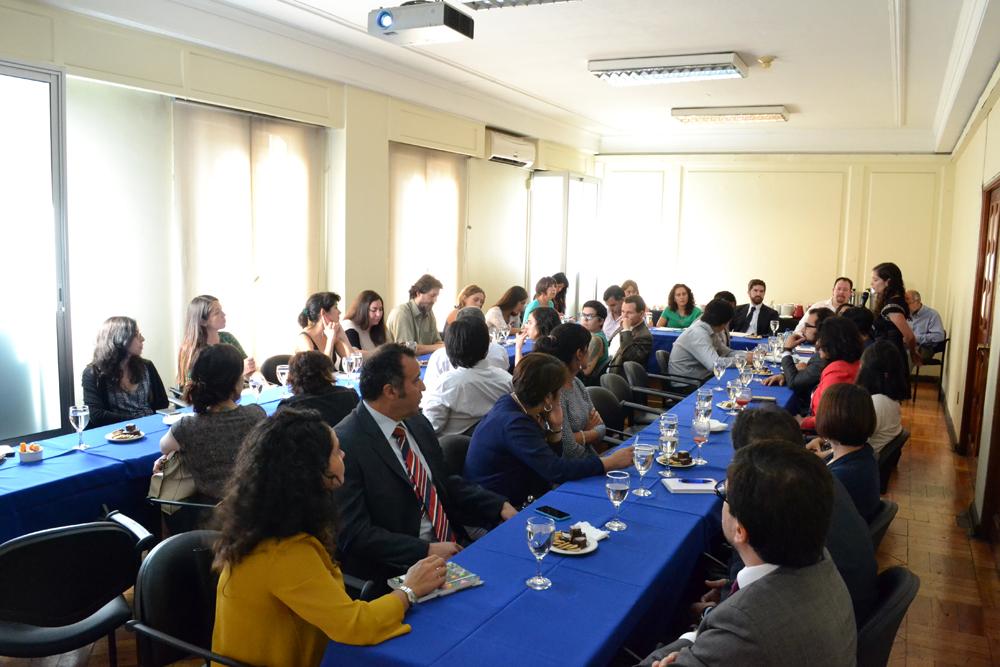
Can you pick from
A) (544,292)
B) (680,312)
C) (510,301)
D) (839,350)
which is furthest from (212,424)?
(680,312)

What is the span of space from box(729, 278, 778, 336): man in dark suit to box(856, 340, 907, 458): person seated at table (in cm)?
499

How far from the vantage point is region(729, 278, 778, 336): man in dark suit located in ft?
31.0

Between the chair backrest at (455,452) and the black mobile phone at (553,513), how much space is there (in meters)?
0.79

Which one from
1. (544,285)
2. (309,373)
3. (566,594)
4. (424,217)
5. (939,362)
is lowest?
(939,362)

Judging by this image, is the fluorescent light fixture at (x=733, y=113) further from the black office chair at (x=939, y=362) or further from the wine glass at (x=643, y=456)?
the wine glass at (x=643, y=456)

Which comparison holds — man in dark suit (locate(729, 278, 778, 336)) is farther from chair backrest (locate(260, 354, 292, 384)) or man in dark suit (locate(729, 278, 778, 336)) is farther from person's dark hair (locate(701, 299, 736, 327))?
chair backrest (locate(260, 354, 292, 384))

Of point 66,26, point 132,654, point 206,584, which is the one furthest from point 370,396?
point 66,26

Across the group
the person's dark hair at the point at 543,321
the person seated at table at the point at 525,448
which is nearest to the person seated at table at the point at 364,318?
the person's dark hair at the point at 543,321

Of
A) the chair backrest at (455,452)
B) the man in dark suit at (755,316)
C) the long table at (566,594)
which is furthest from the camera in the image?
the man in dark suit at (755,316)

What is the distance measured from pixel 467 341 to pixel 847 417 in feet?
5.81

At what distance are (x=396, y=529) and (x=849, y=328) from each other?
335 centimetres

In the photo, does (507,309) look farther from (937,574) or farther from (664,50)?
(937,574)

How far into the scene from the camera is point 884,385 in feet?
14.1

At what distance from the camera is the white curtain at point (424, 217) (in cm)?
841
